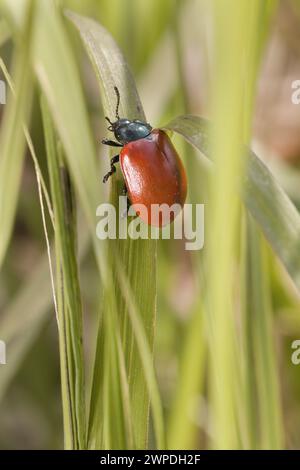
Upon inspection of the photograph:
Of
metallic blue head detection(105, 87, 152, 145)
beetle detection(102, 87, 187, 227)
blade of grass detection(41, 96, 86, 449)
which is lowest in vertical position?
blade of grass detection(41, 96, 86, 449)

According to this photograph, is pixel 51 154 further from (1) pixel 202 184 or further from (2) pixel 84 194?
(1) pixel 202 184

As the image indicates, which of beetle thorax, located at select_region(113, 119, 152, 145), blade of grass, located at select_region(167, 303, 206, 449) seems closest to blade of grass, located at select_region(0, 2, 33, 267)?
beetle thorax, located at select_region(113, 119, 152, 145)

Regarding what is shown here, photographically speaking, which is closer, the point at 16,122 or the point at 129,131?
the point at 16,122

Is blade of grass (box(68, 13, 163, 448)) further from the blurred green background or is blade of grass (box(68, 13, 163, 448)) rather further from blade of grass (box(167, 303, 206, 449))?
blade of grass (box(167, 303, 206, 449))

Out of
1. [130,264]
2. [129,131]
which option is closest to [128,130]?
[129,131]

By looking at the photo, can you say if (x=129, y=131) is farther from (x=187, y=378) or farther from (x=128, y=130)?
(x=187, y=378)

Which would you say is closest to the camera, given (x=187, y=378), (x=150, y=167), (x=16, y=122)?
(x=16, y=122)

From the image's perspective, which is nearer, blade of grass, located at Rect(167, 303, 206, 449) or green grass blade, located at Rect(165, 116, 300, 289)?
green grass blade, located at Rect(165, 116, 300, 289)
